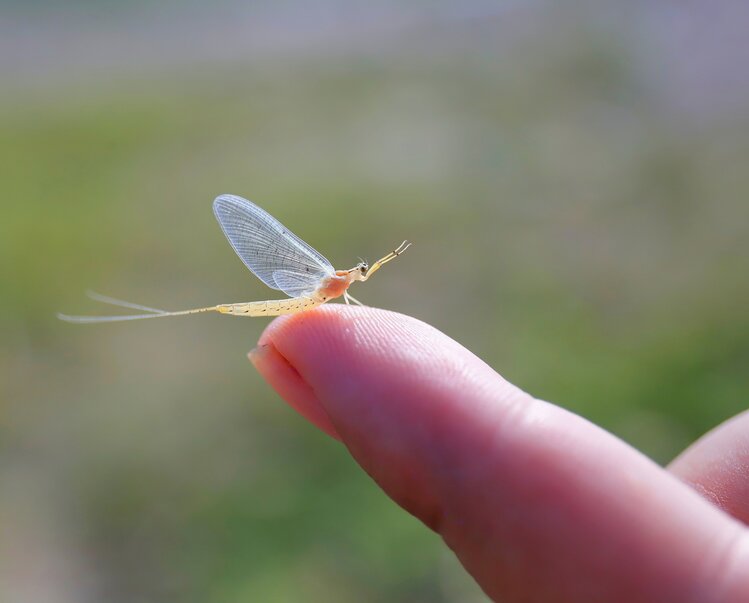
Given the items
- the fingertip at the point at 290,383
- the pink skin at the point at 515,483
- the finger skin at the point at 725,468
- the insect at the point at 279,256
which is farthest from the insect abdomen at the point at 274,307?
the finger skin at the point at 725,468

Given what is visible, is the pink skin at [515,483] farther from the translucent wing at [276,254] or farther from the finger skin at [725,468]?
the translucent wing at [276,254]

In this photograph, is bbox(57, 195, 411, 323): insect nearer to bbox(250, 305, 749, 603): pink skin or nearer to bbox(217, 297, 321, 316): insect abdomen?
bbox(217, 297, 321, 316): insect abdomen

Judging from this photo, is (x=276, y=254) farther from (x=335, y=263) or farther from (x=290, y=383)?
(x=335, y=263)

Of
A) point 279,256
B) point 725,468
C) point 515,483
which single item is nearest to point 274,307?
point 279,256

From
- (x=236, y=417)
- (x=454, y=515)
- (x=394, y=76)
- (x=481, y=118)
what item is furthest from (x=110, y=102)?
(x=454, y=515)

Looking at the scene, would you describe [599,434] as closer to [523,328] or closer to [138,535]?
[138,535]

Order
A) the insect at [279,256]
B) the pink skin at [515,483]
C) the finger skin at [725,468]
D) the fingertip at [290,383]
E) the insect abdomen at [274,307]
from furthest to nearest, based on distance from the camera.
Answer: the insect at [279,256] → the insect abdomen at [274,307] → the fingertip at [290,383] → the finger skin at [725,468] → the pink skin at [515,483]
